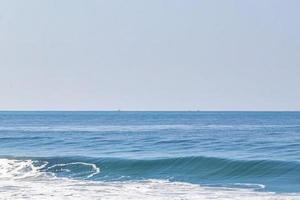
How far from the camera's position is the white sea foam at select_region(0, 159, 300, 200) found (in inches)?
976

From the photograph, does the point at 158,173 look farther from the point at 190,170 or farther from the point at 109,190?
Result: the point at 109,190

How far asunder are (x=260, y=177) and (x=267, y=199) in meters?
7.69

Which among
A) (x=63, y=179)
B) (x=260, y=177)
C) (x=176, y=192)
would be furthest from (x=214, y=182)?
(x=63, y=179)

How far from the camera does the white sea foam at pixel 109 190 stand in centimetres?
2478

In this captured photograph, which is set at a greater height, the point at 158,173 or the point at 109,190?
the point at 158,173

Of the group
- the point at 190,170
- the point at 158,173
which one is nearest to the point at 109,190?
the point at 158,173

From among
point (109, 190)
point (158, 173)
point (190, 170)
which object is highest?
point (190, 170)

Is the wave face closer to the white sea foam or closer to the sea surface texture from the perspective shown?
the sea surface texture

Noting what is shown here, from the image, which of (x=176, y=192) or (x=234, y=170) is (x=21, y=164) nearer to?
(x=234, y=170)

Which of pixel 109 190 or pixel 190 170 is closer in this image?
pixel 109 190

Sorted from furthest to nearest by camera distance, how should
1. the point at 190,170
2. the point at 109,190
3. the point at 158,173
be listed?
the point at 190,170, the point at 158,173, the point at 109,190

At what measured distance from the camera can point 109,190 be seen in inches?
1068

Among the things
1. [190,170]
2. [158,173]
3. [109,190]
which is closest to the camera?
[109,190]

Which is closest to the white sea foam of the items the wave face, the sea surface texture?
the sea surface texture
